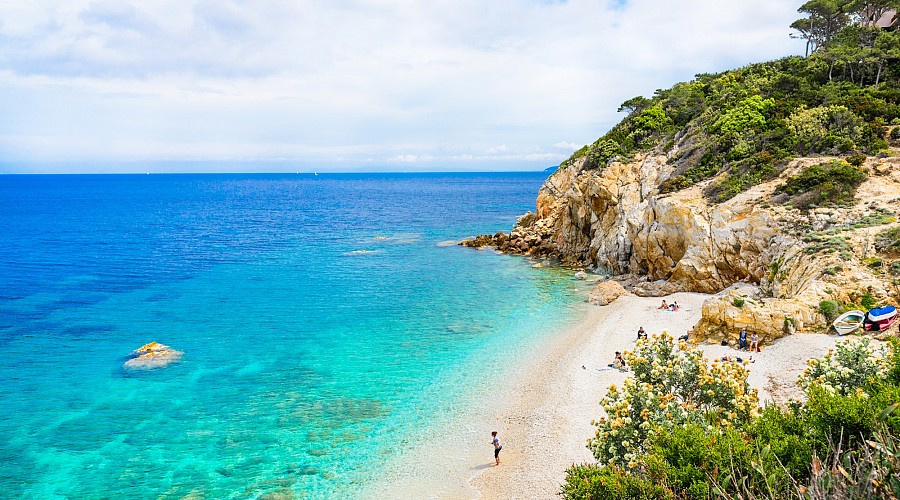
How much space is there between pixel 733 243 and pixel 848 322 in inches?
532

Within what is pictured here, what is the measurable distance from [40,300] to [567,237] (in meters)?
52.8

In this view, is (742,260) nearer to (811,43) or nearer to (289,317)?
(289,317)

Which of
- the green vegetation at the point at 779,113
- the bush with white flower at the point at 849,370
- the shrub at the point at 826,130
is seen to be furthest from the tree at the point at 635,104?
the bush with white flower at the point at 849,370

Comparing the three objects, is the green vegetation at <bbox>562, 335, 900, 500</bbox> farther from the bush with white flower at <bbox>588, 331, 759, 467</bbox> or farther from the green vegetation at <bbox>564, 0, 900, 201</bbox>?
the green vegetation at <bbox>564, 0, 900, 201</bbox>

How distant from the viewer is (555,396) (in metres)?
26.7

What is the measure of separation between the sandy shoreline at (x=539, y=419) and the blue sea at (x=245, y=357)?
4.81 ft

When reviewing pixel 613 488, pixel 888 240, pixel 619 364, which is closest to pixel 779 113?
pixel 888 240

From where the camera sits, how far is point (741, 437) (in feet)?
Result: 40.5

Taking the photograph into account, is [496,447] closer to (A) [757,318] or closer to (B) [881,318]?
(A) [757,318]

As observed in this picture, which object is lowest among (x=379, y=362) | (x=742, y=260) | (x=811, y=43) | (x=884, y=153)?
(x=379, y=362)

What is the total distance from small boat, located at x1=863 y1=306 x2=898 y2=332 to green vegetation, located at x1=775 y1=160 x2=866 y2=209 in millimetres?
11669

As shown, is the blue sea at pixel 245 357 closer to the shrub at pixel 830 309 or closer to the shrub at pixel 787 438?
the shrub at pixel 787 438

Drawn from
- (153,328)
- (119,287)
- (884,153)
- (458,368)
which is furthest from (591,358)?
(119,287)

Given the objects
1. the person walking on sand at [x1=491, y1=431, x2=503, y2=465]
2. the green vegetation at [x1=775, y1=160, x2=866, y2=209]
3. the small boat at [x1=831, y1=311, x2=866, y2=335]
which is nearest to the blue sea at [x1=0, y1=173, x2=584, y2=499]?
the person walking on sand at [x1=491, y1=431, x2=503, y2=465]
